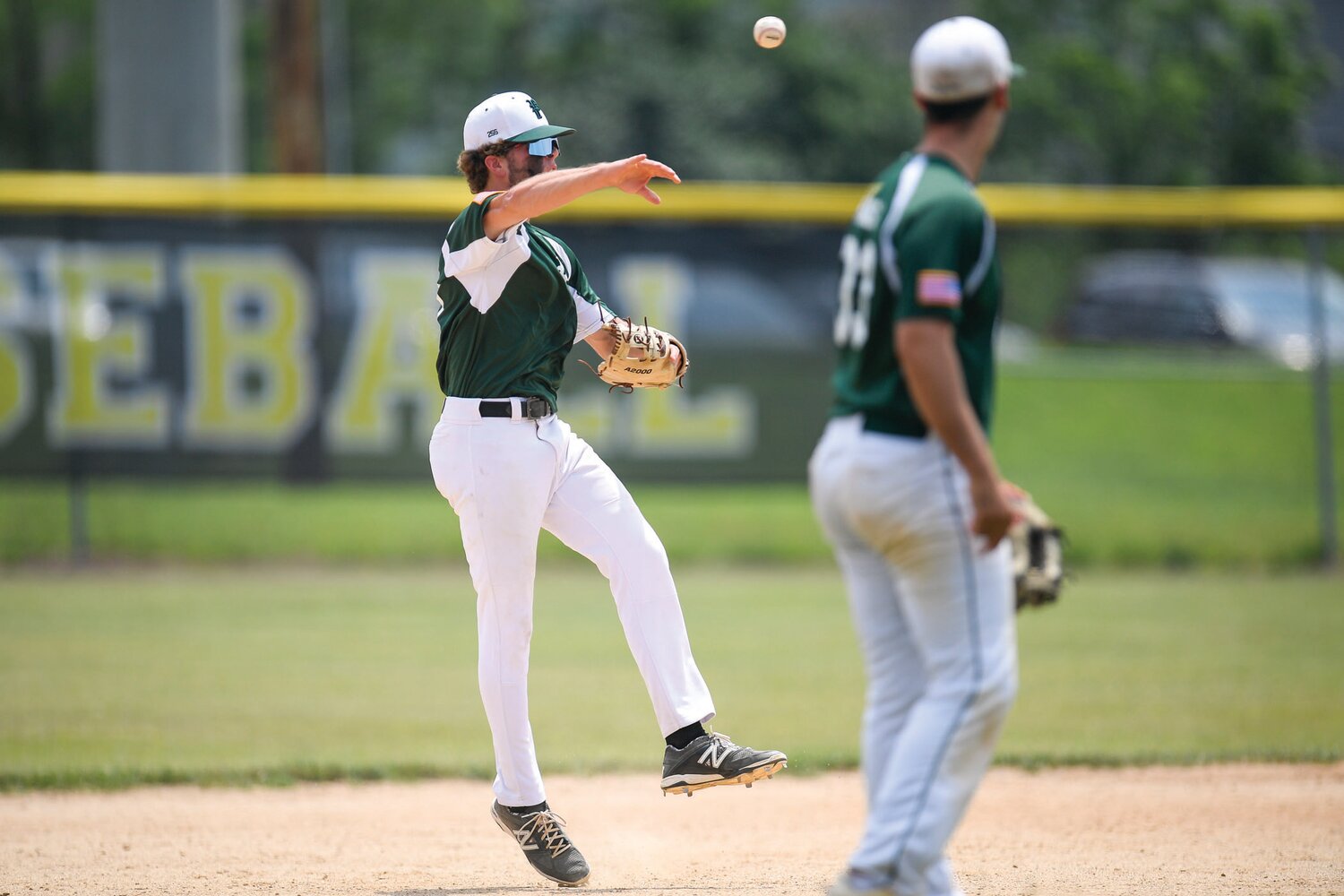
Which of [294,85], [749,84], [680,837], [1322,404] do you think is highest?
[749,84]

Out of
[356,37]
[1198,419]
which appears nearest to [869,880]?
[1198,419]

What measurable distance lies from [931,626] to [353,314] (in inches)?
351

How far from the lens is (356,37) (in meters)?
34.1

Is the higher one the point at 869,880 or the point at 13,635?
the point at 869,880

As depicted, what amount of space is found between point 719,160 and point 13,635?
71.4 ft

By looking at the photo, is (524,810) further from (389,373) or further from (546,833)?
(389,373)

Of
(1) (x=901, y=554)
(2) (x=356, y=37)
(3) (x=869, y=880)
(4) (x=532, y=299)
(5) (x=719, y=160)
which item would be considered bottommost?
(3) (x=869, y=880)

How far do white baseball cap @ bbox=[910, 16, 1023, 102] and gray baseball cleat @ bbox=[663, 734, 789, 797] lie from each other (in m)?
1.94

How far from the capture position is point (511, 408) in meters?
4.32

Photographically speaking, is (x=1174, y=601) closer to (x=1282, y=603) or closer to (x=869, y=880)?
(x=1282, y=603)

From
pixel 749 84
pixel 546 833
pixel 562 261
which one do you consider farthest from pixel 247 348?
pixel 749 84

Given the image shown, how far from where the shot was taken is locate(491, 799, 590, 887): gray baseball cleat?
174 inches

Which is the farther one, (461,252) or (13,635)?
(13,635)

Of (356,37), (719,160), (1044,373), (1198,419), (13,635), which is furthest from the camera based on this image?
(356,37)
